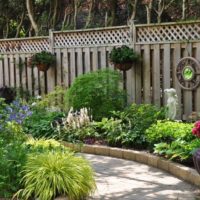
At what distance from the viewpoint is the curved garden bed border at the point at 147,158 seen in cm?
551

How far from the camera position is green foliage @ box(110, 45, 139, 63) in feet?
29.0

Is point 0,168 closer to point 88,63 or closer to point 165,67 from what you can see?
point 165,67

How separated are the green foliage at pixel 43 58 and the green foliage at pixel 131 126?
312 cm

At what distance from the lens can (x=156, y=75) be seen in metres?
8.92

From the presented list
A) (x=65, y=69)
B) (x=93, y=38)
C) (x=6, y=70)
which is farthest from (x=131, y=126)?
(x=6, y=70)

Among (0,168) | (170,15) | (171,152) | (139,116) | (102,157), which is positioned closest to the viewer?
(0,168)

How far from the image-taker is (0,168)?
4.83 meters

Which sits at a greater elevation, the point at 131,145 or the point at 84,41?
the point at 84,41

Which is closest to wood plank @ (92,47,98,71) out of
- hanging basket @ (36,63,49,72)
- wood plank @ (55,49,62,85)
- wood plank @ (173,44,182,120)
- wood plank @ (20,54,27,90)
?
wood plank @ (55,49,62,85)

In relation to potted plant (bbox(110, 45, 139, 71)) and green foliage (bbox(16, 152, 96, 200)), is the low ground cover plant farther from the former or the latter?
potted plant (bbox(110, 45, 139, 71))

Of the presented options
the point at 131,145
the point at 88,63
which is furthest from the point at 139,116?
the point at 88,63

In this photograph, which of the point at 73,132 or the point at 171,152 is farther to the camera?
the point at 73,132

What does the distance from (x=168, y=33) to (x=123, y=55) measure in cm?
91

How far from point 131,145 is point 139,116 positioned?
2.25 ft
